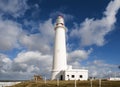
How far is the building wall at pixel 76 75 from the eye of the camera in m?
62.2

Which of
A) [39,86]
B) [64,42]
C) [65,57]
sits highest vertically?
[64,42]

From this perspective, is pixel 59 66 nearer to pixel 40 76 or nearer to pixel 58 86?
pixel 40 76

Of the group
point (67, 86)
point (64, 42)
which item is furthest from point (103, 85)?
point (64, 42)

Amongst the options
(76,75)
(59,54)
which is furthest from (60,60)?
(76,75)

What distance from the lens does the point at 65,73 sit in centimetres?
6228

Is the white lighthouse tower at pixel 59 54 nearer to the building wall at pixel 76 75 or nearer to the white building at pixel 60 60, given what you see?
the white building at pixel 60 60

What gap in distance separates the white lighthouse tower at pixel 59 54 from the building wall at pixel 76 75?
291 cm

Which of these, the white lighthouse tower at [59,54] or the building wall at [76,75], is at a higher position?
the white lighthouse tower at [59,54]

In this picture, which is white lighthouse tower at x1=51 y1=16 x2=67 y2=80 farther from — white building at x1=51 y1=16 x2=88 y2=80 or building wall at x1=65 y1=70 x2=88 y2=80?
building wall at x1=65 y1=70 x2=88 y2=80

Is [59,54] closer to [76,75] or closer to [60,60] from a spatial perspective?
[60,60]

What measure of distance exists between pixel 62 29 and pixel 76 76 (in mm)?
13413

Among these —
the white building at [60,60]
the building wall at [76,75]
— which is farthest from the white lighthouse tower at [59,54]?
the building wall at [76,75]

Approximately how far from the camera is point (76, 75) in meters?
62.6

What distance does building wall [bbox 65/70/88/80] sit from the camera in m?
62.2
